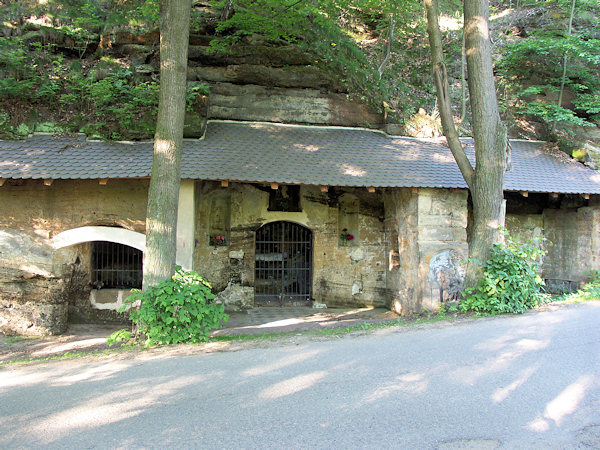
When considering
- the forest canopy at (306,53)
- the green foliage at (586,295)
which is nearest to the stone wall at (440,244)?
the green foliage at (586,295)

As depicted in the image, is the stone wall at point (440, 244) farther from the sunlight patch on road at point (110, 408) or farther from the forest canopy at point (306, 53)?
the sunlight patch on road at point (110, 408)

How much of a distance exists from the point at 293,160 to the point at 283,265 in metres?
3.34

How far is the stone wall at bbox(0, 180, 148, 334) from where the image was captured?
905cm

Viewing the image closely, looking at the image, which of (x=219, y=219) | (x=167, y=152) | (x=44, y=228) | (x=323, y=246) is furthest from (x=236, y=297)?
(x=167, y=152)

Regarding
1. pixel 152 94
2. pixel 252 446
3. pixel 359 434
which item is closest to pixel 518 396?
pixel 359 434

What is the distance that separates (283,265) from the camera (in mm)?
11891

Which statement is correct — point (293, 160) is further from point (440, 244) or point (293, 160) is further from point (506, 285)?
point (506, 285)

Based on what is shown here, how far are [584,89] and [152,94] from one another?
12100 mm

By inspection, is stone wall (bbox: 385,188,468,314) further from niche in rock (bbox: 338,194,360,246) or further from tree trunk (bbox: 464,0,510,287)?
niche in rock (bbox: 338,194,360,246)

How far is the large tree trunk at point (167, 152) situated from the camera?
21.7 ft

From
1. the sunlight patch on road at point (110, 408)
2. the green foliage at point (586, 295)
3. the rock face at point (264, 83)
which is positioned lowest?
the sunlight patch on road at point (110, 408)

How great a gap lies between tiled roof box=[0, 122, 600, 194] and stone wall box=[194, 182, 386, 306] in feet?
4.92

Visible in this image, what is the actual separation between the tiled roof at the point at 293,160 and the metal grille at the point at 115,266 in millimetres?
2601

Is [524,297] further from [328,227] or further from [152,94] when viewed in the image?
[152,94]
